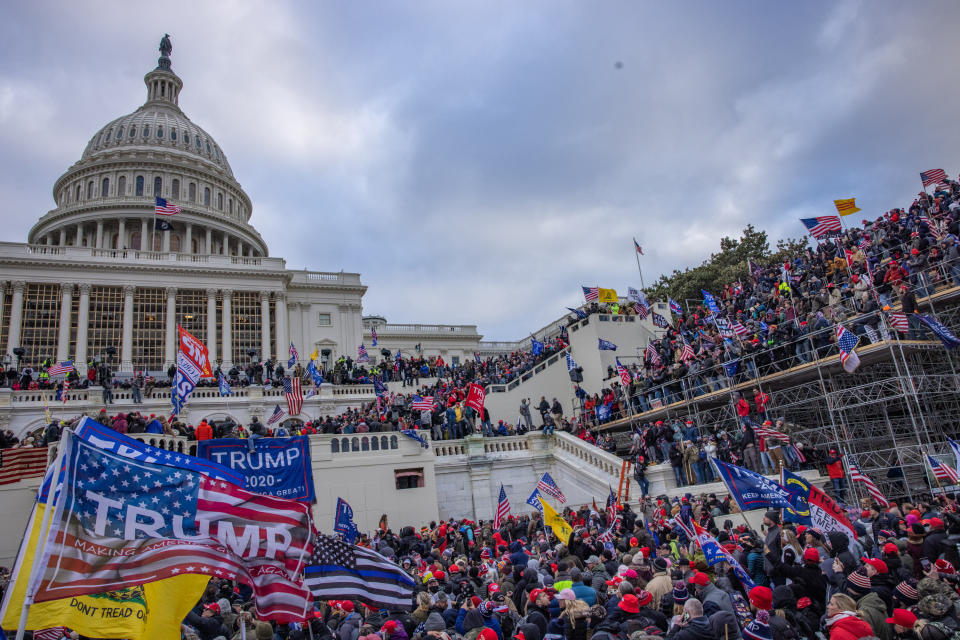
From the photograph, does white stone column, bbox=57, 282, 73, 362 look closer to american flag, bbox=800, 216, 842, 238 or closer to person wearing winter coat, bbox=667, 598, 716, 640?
american flag, bbox=800, 216, 842, 238

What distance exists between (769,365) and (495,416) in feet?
62.6

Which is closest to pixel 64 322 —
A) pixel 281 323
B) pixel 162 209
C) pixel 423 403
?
pixel 162 209

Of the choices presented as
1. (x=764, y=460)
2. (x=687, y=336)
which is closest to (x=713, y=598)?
(x=764, y=460)

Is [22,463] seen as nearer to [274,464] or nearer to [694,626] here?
[274,464]

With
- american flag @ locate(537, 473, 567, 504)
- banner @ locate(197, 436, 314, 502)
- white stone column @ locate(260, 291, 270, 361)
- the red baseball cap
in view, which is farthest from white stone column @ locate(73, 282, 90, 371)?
the red baseball cap

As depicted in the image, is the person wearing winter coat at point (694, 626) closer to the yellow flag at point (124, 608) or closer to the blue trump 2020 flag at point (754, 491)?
the blue trump 2020 flag at point (754, 491)

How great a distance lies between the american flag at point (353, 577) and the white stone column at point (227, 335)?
44904 mm

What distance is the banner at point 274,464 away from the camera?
1661cm

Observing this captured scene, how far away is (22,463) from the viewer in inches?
778

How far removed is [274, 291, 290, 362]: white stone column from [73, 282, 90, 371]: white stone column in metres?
13.4

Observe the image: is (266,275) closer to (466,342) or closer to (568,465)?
(466,342)

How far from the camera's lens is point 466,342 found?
231 ft

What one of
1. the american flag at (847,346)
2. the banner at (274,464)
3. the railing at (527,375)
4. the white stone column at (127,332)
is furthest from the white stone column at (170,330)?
the american flag at (847,346)

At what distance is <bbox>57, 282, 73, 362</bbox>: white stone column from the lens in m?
47.2
